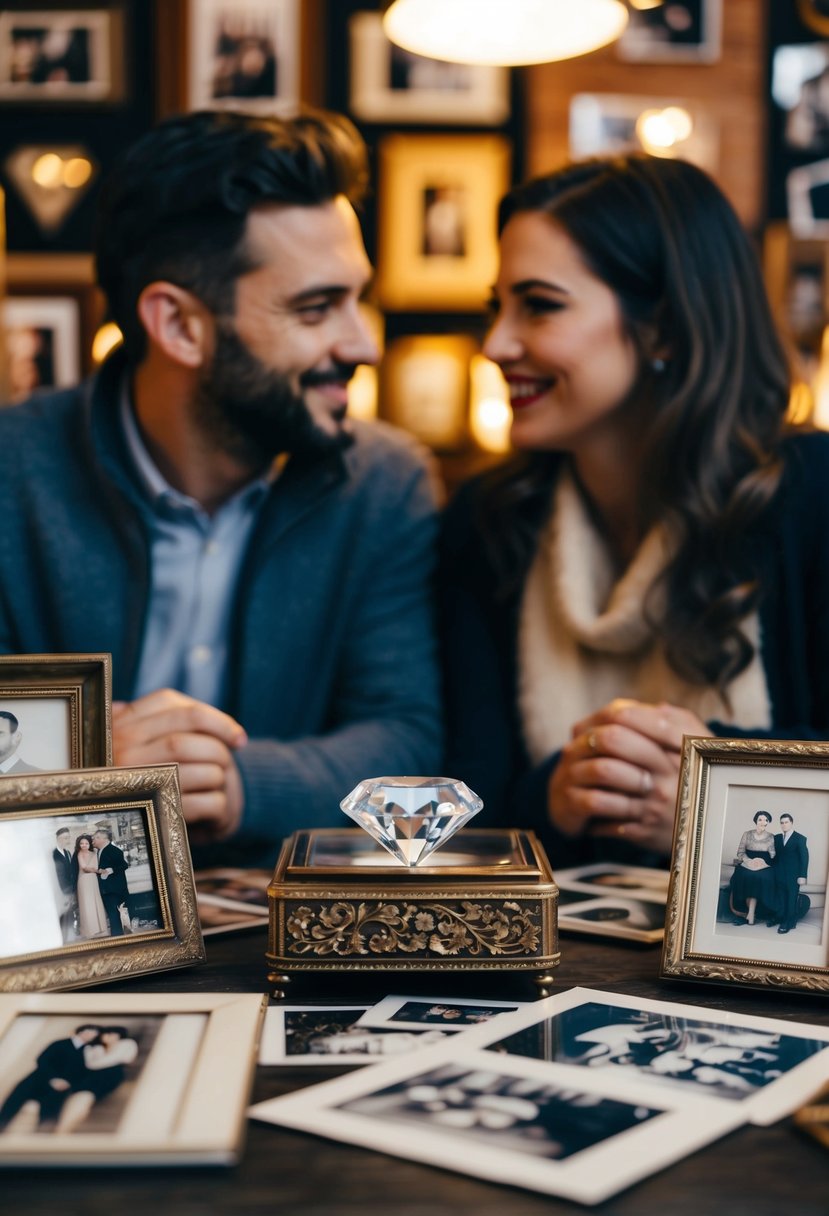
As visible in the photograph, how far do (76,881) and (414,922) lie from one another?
256 millimetres

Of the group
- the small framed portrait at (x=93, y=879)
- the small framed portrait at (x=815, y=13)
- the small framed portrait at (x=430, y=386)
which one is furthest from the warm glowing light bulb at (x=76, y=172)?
the small framed portrait at (x=93, y=879)

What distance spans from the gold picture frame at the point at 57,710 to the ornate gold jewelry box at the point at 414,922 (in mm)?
245

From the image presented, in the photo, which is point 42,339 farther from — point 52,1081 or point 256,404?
point 52,1081

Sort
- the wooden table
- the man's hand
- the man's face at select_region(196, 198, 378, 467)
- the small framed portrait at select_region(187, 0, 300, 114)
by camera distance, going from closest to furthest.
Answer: the wooden table, the man's hand, the man's face at select_region(196, 198, 378, 467), the small framed portrait at select_region(187, 0, 300, 114)

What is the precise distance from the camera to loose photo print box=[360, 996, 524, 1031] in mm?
851

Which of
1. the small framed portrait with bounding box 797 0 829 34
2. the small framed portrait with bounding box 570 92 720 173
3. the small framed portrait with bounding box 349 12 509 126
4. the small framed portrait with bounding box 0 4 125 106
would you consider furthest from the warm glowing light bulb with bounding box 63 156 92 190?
the small framed portrait with bounding box 797 0 829 34

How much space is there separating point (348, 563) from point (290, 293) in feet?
1.39

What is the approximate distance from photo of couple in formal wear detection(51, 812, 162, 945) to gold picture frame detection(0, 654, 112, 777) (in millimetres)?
117

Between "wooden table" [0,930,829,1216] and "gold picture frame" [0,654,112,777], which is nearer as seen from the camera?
"wooden table" [0,930,829,1216]

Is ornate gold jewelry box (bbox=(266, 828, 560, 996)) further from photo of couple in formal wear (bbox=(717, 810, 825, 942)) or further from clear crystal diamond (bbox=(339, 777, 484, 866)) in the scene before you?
photo of couple in formal wear (bbox=(717, 810, 825, 942))

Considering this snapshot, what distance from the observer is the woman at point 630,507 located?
174cm

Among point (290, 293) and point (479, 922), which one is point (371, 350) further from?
point (479, 922)

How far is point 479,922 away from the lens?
90 cm

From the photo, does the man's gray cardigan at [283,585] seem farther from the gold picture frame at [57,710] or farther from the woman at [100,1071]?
the woman at [100,1071]
